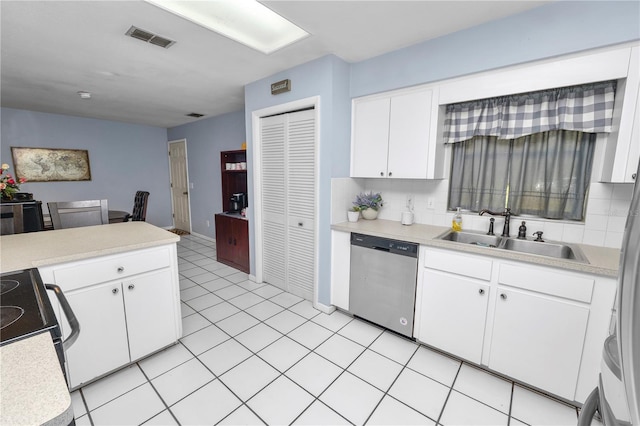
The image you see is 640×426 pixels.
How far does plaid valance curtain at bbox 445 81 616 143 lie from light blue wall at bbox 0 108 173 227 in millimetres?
5881

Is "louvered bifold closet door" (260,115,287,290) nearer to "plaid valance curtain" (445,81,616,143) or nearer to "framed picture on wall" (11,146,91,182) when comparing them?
"plaid valance curtain" (445,81,616,143)

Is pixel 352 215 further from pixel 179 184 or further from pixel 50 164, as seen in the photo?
pixel 50 164

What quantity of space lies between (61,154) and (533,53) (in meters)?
6.56

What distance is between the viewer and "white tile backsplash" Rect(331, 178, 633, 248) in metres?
1.80

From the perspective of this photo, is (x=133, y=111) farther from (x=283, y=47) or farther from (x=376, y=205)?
(x=376, y=205)

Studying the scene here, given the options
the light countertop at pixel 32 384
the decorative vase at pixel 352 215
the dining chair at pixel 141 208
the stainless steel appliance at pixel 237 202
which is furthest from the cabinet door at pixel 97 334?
the stainless steel appliance at pixel 237 202

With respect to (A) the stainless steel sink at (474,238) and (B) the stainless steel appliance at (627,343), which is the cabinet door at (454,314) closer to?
(A) the stainless steel sink at (474,238)

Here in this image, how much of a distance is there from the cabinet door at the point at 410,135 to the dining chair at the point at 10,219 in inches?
122

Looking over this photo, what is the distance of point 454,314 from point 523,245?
75 cm

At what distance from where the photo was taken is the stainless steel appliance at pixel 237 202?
4070 mm

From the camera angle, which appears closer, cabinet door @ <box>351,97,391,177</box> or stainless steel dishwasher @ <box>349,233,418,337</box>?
stainless steel dishwasher @ <box>349,233,418,337</box>

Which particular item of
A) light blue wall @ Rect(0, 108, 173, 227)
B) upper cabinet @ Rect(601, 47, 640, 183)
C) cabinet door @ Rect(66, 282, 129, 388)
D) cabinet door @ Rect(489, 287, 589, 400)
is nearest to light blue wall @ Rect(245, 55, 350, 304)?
cabinet door @ Rect(489, 287, 589, 400)

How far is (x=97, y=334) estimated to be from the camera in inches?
65.1

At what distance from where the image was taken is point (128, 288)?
1.76 m
